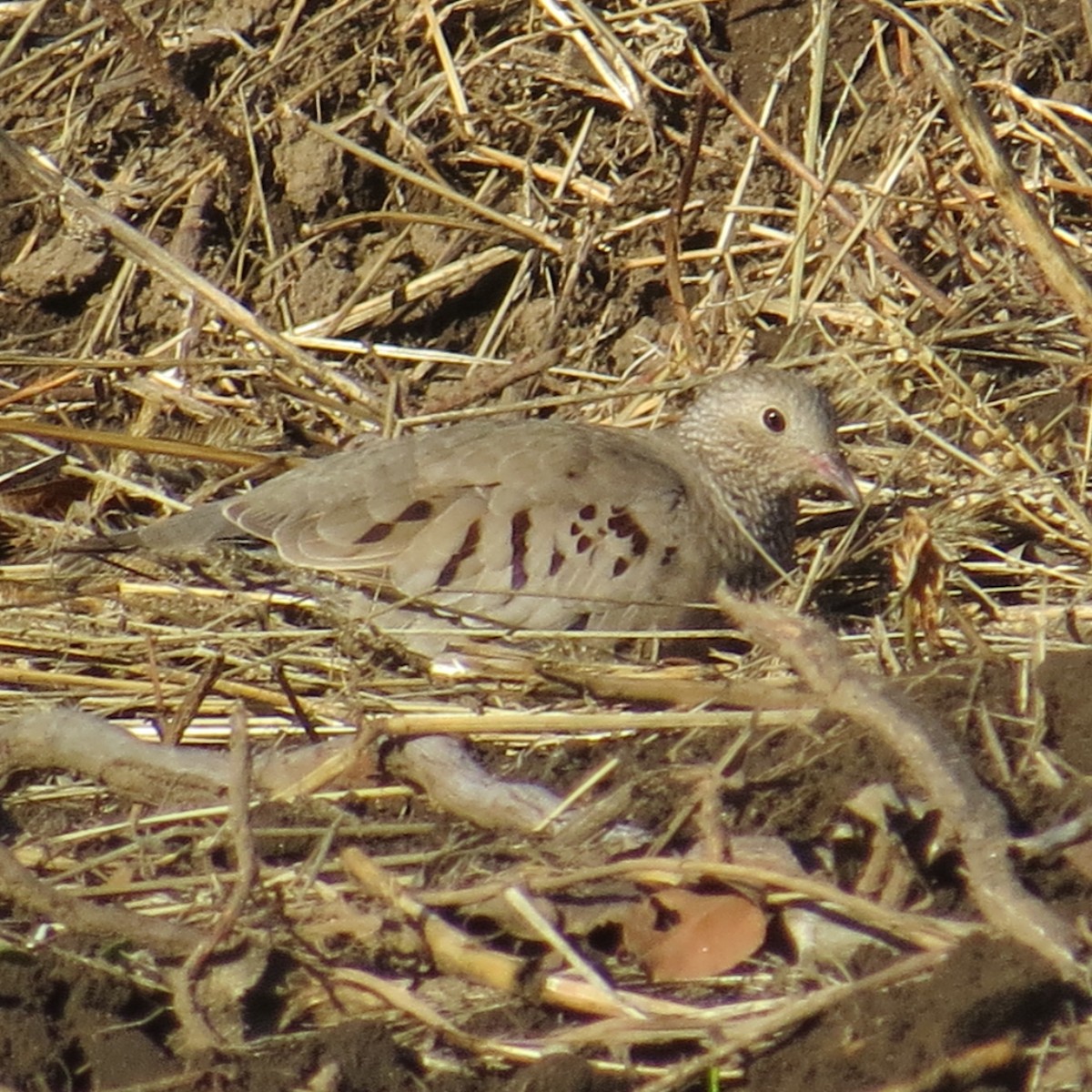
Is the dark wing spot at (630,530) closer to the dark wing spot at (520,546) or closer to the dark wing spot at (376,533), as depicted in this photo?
the dark wing spot at (520,546)

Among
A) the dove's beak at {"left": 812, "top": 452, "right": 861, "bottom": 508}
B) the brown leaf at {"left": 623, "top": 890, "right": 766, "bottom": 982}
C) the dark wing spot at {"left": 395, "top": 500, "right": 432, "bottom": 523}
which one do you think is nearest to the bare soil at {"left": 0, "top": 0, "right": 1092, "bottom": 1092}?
the brown leaf at {"left": 623, "top": 890, "right": 766, "bottom": 982}

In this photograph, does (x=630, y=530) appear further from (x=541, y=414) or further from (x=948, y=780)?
(x=948, y=780)

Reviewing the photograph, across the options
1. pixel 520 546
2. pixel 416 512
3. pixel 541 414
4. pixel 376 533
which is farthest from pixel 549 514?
pixel 541 414

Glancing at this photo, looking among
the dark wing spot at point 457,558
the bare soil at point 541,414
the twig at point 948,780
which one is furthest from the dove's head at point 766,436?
the twig at point 948,780

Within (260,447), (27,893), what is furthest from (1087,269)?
(27,893)

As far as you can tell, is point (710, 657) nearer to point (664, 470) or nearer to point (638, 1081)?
point (664, 470)
